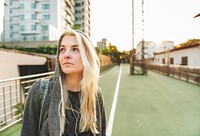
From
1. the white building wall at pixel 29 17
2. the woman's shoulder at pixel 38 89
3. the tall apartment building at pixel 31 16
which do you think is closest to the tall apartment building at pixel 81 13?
the white building wall at pixel 29 17

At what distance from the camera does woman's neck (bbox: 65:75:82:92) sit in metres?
1.41

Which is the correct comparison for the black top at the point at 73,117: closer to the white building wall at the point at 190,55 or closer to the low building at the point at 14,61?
the low building at the point at 14,61

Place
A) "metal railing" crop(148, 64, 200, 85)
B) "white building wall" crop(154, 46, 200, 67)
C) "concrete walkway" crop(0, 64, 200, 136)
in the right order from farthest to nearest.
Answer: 1. "white building wall" crop(154, 46, 200, 67)
2. "metal railing" crop(148, 64, 200, 85)
3. "concrete walkway" crop(0, 64, 200, 136)

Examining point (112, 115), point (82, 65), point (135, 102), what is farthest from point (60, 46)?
point (135, 102)

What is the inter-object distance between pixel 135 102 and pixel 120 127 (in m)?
2.67

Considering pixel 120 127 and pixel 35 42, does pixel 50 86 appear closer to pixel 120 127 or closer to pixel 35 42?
pixel 120 127

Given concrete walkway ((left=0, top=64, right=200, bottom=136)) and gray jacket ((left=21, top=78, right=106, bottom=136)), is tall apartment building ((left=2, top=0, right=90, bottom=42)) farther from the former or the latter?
gray jacket ((left=21, top=78, right=106, bottom=136))

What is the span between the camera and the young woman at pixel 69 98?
125cm

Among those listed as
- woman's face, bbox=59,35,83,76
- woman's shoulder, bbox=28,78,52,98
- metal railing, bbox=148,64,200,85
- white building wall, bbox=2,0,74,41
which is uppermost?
white building wall, bbox=2,0,74,41

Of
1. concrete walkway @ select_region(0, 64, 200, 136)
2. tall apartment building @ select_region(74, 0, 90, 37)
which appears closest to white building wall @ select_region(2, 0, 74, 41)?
tall apartment building @ select_region(74, 0, 90, 37)

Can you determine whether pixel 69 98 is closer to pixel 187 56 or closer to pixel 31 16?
pixel 187 56

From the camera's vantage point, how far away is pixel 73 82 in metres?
1.42

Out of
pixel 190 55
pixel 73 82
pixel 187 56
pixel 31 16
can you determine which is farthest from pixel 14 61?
pixel 31 16

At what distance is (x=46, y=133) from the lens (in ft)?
4.08
